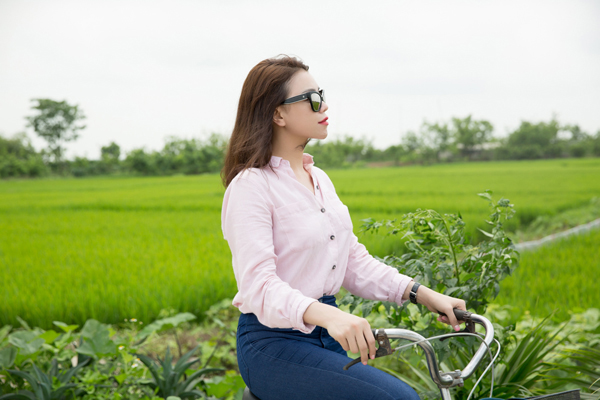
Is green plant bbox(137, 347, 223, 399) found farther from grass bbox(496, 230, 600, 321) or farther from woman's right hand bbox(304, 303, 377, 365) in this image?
grass bbox(496, 230, 600, 321)

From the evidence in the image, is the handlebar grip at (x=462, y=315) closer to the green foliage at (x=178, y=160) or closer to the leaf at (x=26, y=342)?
the leaf at (x=26, y=342)

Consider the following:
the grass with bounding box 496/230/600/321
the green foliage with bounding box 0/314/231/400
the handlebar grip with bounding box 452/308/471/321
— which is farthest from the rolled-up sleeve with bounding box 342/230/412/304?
the grass with bounding box 496/230/600/321

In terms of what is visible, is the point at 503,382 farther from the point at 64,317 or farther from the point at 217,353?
the point at 64,317

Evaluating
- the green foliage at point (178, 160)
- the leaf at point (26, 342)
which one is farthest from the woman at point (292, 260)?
the green foliage at point (178, 160)

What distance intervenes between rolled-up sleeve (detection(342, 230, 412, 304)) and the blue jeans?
25 centimetres

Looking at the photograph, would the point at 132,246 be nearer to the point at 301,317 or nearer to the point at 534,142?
the point at 301,317

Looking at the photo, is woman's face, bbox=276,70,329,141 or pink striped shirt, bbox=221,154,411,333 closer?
pink striped shirt, bbox=221,154,411,333

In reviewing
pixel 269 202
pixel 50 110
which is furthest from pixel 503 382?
pixel 50 110

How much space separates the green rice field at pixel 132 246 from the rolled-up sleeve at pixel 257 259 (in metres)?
2.37

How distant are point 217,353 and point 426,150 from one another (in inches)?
1153

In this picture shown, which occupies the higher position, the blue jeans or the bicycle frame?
the bicycle frame

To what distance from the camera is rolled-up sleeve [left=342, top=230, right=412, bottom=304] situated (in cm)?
148

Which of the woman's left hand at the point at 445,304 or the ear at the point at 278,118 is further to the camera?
the ear at the point at 278,118

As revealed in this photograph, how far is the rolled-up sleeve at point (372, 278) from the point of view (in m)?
1.48
